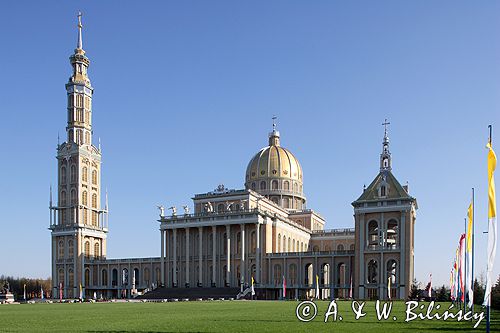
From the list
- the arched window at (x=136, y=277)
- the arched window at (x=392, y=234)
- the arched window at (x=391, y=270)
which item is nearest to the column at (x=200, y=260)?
the arched window at (x=136, y=277)

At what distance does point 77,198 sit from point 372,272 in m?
55.8

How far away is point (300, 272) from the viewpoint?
93938 mm

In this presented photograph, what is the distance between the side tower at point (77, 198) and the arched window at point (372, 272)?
173ft

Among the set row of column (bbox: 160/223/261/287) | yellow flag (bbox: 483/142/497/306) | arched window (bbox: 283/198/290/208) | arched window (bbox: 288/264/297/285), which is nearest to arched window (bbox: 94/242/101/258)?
row of column (bbox: 160/223/261/287)

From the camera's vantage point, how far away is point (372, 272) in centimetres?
9088

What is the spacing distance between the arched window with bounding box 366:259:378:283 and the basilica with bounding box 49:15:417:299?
0.16 m

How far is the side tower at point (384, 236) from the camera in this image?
8306cm

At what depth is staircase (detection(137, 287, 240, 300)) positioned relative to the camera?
289ft

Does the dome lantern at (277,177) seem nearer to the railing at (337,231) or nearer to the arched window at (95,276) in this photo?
the railing at (337,231)

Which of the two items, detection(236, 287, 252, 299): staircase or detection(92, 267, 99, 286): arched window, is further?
detection(92, 267, 99, 286): arched window

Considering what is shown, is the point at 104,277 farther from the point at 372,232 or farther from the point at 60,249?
the point at 372,232

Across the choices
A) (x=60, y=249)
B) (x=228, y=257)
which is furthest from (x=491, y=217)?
(x=60, y=249)

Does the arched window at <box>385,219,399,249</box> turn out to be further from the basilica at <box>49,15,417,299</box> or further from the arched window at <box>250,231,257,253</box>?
the arched window at <box>250,231,257,253</box>

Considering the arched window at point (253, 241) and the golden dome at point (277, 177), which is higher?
the golden dome at point (277, 177)
